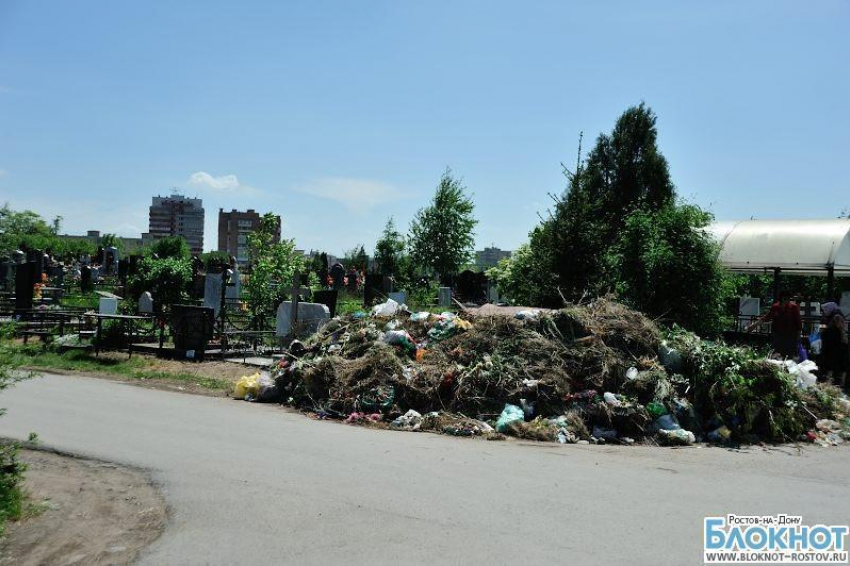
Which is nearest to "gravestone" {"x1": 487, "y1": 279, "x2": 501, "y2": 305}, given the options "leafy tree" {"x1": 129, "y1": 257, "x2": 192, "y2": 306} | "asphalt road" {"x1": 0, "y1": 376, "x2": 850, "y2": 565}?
"leafy tree" {"x1": 129, "y1": 257, "x2": 192, "y2": 306}

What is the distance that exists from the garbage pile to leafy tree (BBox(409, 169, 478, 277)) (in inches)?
967

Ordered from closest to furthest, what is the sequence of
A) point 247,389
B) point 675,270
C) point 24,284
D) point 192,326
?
1. point 247,389
2. point 675,270
3. point 192,326
4. point 24,284

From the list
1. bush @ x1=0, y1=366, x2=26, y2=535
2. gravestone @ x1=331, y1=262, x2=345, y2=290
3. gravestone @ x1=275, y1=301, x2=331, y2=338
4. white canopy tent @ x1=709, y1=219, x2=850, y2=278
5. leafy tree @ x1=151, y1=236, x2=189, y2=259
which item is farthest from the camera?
leafy tree @ x1=151, y1=236, x2=189, y2=259

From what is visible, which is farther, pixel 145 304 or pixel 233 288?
pixel 233 288

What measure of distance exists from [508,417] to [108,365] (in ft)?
33.5

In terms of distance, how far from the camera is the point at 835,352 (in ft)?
46.1

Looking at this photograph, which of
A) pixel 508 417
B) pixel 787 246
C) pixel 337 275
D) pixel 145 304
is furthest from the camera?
pixel 337 275

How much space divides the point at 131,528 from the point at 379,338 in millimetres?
7262

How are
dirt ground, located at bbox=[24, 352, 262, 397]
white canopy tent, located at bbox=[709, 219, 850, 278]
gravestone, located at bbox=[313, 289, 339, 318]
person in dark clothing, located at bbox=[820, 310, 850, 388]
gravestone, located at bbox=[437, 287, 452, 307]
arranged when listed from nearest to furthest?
dirt ground, located at bbox=[24, 352, 262, 397] < person in dark clothing, located at bbox=[820, 310, 850, 388] < white canopy tent, located at bbox=[709, 219, 850, 278] < gravestone, located at bbox=[313, 289, 339, 318] < gravestone, located at bbox=[437, 287, 452, 307]

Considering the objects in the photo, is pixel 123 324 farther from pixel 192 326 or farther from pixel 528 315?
pixel 528 315

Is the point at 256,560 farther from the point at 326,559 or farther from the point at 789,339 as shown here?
the point at 789,339

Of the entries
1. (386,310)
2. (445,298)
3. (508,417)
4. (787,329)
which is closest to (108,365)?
(386,310)

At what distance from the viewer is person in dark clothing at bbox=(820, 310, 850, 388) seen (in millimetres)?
13969

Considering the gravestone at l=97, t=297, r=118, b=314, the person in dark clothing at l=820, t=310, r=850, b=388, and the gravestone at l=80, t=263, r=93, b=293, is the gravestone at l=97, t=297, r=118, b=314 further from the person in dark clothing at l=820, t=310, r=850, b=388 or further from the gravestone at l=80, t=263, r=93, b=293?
the person in dark clothing at l=820, t=310, r=850, b=388
